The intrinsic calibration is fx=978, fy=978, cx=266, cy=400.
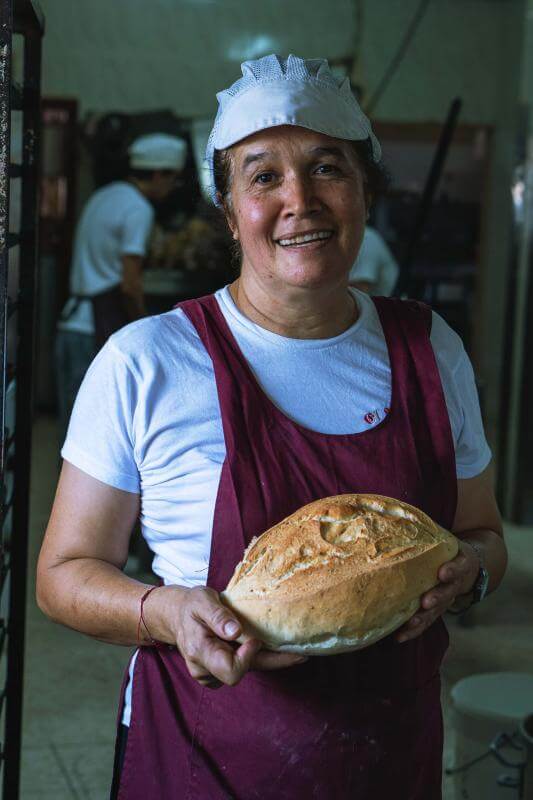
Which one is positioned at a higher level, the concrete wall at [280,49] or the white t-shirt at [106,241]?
the concrete wall at [280,49]

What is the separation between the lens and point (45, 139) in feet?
25.3

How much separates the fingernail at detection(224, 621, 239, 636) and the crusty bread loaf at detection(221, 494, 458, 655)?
0.08 meters

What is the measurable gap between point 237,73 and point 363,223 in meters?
7.00

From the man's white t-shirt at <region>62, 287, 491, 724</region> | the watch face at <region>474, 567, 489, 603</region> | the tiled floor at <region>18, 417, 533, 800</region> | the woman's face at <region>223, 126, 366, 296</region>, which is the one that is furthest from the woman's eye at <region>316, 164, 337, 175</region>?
the tiled floor at <region>18, 417, 533, 800</region>

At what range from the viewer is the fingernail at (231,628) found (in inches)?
45.1

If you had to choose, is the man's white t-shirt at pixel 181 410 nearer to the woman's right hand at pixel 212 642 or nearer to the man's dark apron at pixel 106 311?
the woman's right hand at pixel 212 642

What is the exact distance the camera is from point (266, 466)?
137 centimetres

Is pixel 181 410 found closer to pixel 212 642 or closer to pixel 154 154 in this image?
pixel 212 642

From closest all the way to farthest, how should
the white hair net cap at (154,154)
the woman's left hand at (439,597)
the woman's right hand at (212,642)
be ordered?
1. the woman's right hand at (212,642)
2. the woman's left hand at (439,597)
3. the white hair net cap at (154,154)

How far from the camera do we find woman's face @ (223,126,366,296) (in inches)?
56.6

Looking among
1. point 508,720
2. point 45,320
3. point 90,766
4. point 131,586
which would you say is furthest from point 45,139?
point 131,586

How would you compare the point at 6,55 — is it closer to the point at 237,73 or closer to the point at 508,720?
the point at 508,720

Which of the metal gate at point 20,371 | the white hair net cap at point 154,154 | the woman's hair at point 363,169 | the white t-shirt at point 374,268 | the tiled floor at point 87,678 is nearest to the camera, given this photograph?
the woman's hair at point 363,169

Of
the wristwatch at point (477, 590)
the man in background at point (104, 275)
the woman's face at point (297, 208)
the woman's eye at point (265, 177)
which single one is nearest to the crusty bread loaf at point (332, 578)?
the wristwatch at point (477, 590)
